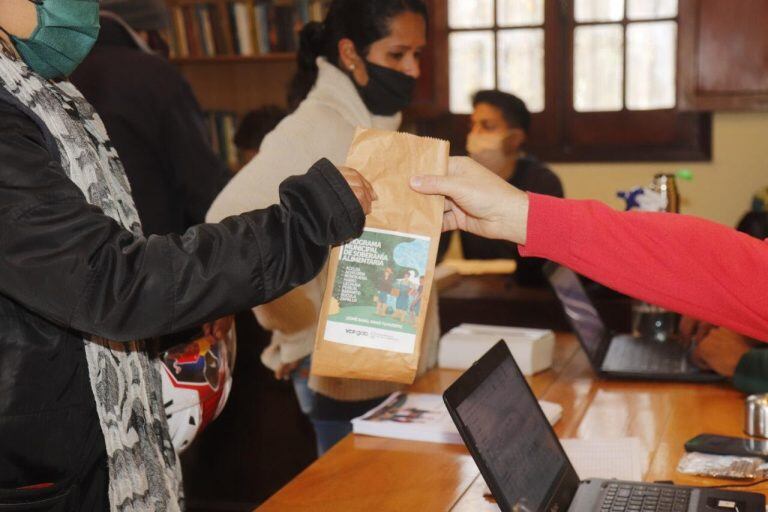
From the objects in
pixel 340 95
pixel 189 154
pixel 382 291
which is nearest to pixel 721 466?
pixel 382 291

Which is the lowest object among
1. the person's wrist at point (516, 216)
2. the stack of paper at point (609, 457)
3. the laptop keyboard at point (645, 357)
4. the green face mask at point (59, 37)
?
the laptop keyboard at point (645, 357)

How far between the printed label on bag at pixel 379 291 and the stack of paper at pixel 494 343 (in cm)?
100

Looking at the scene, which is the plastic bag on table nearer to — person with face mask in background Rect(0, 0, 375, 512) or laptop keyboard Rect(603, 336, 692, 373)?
laptop keyboard Rect(603, 336, 692, 373)

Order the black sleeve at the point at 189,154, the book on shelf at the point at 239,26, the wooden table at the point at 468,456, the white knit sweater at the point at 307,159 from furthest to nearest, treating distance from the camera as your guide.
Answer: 1. the book on shelf at the point at 239,26
2. the black sleeve at the point at 189,154
3. the white knit sweater at the point at 307,159
4. the wooden table at the point at 468,456

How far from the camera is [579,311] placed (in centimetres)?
247

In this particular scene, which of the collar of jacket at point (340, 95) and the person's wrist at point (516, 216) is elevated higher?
the collar of jacket at point (340, 95)

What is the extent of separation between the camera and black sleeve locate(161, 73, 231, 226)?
241cm

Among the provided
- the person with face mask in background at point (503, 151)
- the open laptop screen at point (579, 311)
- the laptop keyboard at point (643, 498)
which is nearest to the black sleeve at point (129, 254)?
the laptop keyboard at point (643, 498)

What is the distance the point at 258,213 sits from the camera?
1273 millimetres

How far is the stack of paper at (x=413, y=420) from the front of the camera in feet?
6.07

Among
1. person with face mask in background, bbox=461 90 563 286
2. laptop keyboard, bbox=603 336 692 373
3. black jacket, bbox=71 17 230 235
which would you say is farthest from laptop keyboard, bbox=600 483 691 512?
person with face mask in background, bbox=461 90 563 286

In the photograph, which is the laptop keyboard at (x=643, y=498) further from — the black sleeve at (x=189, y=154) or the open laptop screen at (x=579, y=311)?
the black sleeve at (x=189, y=154)

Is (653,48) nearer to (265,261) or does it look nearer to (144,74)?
(144,74)

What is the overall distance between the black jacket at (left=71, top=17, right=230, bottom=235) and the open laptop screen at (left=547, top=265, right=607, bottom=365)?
88cm
